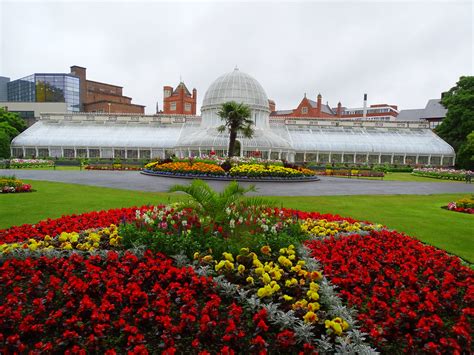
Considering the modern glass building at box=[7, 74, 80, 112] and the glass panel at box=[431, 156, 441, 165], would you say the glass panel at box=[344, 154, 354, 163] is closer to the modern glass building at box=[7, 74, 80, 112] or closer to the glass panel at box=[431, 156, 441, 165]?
the glass panel at box=[431, 156, 441, 165]

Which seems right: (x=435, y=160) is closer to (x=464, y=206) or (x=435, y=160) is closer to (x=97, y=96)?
(x=464, y=206)

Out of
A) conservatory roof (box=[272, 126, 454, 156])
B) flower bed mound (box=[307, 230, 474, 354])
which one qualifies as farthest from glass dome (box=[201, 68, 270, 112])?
flower bed mound (box=[307, 230, 474, 354])

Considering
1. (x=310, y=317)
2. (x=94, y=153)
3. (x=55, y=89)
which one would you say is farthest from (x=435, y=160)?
(x=55, y=89)

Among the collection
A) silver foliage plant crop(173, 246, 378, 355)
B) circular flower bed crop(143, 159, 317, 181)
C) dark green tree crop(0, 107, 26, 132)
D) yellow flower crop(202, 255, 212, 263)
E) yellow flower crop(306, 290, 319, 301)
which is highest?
dark green tree crop(0, 107, 26, 132)

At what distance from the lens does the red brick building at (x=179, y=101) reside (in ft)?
262

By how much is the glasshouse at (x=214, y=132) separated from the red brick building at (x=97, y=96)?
3478 cm

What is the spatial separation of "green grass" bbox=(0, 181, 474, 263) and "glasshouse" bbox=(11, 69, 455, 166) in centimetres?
3280

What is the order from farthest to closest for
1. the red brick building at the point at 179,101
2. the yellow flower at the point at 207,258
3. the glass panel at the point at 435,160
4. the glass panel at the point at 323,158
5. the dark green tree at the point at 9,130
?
the red brick building at the point at 179,101
the glass panel at the point at 323,158
the glass panel at the point at 435,160
the dark green tree at the point at 9,130
the yellow flower at the point at 207,258

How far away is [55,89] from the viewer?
95500 mm

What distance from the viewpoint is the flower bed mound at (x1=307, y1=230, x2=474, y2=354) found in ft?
12.6

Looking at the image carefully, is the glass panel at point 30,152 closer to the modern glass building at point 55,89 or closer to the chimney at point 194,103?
the chimney at point 194,103

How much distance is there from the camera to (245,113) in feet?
93.9

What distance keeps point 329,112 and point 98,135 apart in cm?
6849

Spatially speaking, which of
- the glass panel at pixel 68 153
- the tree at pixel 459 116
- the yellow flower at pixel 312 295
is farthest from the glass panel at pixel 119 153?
the yellow flower at pixel 312 295
